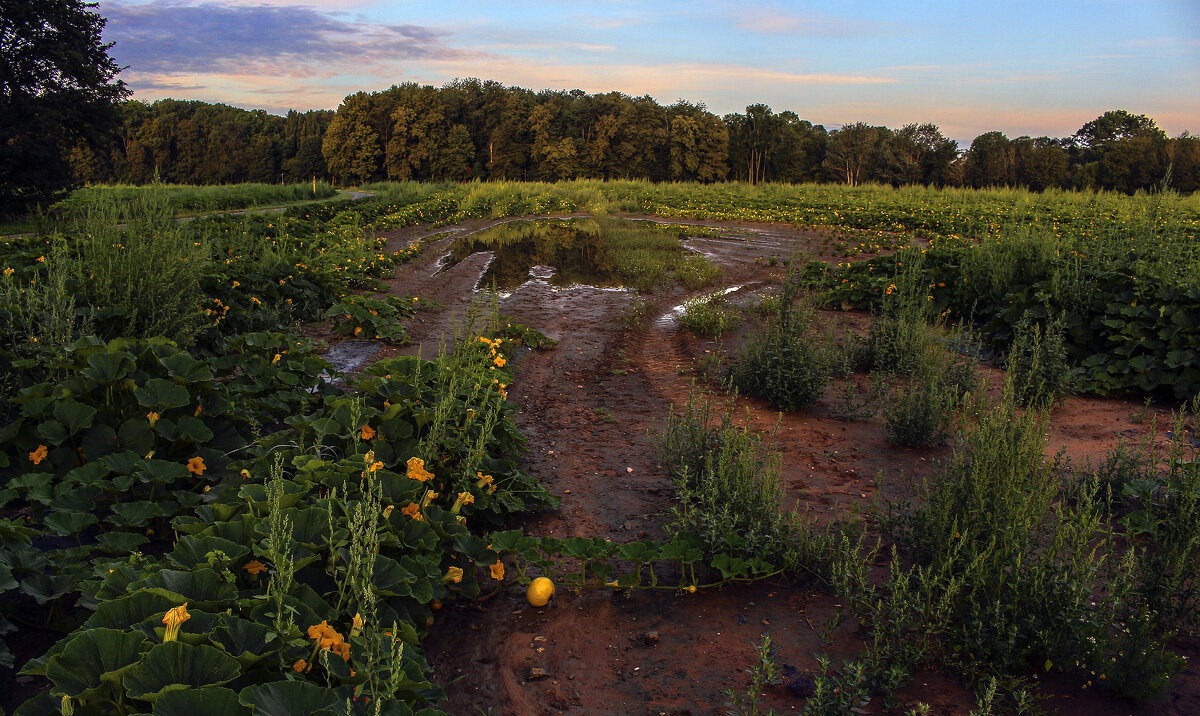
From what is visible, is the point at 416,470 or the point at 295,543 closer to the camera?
the point at 295,543

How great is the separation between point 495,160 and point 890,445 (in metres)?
65.3

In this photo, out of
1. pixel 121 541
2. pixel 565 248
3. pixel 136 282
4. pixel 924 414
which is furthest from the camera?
pixel 565 248

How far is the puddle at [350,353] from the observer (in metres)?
7.25

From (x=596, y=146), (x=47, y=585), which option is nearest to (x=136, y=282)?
(x=47, y=585)

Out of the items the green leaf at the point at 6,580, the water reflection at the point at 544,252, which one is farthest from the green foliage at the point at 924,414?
the water reflection at the point at 544,252

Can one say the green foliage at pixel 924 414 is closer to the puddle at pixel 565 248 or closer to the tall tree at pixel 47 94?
the puddle at pixel 565 248

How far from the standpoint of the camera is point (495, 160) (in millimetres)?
66812

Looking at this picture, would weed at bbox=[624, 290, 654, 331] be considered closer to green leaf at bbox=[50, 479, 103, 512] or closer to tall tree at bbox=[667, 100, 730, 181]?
green leaf at bbox=[50, 479, 103, 512]

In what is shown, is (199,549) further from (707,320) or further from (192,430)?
(707,320)

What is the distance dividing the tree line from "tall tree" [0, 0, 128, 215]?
142 feet

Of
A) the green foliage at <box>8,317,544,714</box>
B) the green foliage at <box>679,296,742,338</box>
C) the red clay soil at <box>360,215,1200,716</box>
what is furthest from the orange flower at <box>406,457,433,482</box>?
the green foliage at <box>679,296,742,338</box>

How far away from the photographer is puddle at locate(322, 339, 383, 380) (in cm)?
725

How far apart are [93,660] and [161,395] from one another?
2.23 m

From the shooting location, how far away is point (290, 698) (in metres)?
1.87
